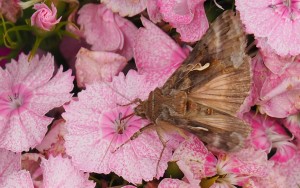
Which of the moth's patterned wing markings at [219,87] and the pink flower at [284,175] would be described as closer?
the moth's patterned wing markings at [219,87]

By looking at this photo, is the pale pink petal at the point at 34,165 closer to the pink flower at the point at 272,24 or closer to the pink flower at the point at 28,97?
the pink flower at the point at 28,97

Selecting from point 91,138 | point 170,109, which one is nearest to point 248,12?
point 170,109

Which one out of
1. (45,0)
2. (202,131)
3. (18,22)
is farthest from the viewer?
(18,22)

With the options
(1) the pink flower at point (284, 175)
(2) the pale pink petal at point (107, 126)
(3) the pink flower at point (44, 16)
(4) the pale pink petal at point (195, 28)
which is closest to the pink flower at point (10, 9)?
(3) the pink flower at point (44, 16)

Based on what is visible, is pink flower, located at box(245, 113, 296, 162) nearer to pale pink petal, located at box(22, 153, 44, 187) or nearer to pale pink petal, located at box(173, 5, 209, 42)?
pale pink petal, located at box(173, 5, 209, 42)

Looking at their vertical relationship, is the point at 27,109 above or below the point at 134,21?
below

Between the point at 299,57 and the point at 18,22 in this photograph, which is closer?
the point at 299,57

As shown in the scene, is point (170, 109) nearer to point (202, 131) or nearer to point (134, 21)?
point (202, 131)
